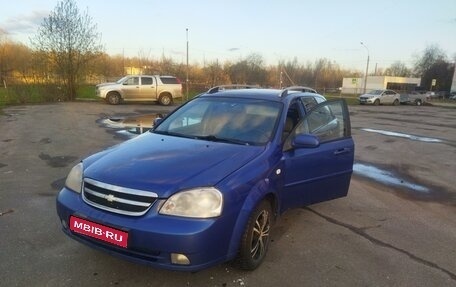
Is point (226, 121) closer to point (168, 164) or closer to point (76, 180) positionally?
point (168, 164)

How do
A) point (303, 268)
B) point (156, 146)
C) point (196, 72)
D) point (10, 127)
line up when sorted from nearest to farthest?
point (303, 268), point (156, 146), point (10, 127), point (196, 72)

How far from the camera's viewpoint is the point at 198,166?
340 centimetres

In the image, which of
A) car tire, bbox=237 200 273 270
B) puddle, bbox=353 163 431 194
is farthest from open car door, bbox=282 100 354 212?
puddle, bbox=353 163 431 194

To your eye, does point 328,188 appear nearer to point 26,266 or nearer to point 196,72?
point 26,266

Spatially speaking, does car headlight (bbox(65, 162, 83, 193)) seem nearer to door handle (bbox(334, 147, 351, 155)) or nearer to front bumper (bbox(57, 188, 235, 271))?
front bumper (bbox(57, 188, 235, 271))

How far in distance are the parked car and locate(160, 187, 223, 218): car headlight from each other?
40616 millimetres

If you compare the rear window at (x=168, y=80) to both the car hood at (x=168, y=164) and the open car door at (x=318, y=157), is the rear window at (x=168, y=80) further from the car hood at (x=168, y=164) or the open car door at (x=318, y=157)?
the car hood at (x=168, y=164)

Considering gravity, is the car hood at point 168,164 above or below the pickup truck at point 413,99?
above

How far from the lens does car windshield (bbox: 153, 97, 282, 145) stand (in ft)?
13.9

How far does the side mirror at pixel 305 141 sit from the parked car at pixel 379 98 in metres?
39.3

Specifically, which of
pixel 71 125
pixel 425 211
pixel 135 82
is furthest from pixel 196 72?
pixel 425 211

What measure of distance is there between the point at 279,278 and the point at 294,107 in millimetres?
2062

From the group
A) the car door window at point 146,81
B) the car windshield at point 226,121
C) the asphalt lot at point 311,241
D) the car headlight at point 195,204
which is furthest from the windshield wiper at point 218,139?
the car door window at point 146,81

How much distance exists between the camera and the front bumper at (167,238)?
296cm
